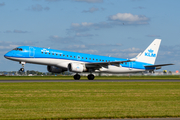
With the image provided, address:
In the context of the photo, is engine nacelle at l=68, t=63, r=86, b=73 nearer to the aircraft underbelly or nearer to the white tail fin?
the aircraft underbelly

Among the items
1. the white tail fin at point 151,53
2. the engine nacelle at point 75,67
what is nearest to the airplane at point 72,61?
the engine nacelle at point 75,67

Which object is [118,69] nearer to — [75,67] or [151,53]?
[151,53]

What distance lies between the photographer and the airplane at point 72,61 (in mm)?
45656

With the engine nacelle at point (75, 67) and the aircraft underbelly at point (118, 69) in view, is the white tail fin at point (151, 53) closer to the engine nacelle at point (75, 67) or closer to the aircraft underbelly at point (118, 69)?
the aircraft underbelly at point (118, 69)

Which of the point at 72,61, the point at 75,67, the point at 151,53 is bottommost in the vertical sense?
the point at 75,67

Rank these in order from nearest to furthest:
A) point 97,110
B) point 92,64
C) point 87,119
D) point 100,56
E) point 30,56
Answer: point 87,119 → point 97,110 → point 30,56 → point 92,64 → point 100,56

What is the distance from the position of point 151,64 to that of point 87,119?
159 ft

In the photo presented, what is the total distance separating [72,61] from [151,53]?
63.6 ft

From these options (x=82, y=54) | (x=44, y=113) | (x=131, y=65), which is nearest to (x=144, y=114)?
(x=44, y=113)

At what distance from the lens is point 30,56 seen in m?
45.4

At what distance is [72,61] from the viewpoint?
48531 mm

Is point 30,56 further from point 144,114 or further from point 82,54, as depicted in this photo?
point 144,114

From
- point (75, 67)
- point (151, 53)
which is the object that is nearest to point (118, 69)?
point (151, 53)

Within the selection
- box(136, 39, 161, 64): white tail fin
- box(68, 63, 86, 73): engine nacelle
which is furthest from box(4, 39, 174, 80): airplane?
box(136, 39, 161, 64): white tail fin
